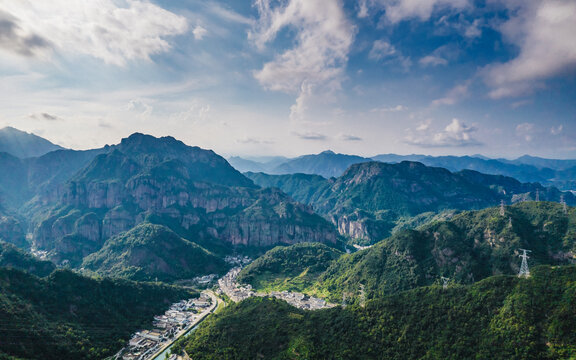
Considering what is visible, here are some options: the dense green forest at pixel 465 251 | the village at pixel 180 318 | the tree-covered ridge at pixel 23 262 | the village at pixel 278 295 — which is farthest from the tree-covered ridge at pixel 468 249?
the tree-covered ridge at pixel 23 262

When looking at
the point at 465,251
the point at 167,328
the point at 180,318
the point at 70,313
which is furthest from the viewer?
the point at 465,251

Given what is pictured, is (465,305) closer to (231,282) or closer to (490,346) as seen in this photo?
(490,346)

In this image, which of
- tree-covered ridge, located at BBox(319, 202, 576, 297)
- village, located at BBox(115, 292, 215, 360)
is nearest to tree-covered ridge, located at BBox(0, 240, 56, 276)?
village, located at BBox(115, 292, 215, 360)

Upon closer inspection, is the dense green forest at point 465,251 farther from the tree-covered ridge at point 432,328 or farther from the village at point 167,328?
the village at point 167,328

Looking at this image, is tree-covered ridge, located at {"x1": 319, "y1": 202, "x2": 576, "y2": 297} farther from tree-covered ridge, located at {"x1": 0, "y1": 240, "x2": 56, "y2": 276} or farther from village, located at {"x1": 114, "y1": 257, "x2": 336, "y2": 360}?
tree-covered ridge, located at {"x1": 0, "y1": 240, "x2": 56, "y2": 276}

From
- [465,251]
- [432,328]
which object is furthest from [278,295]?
[465,251]

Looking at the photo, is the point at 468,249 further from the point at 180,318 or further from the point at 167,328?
the point at 167,328
